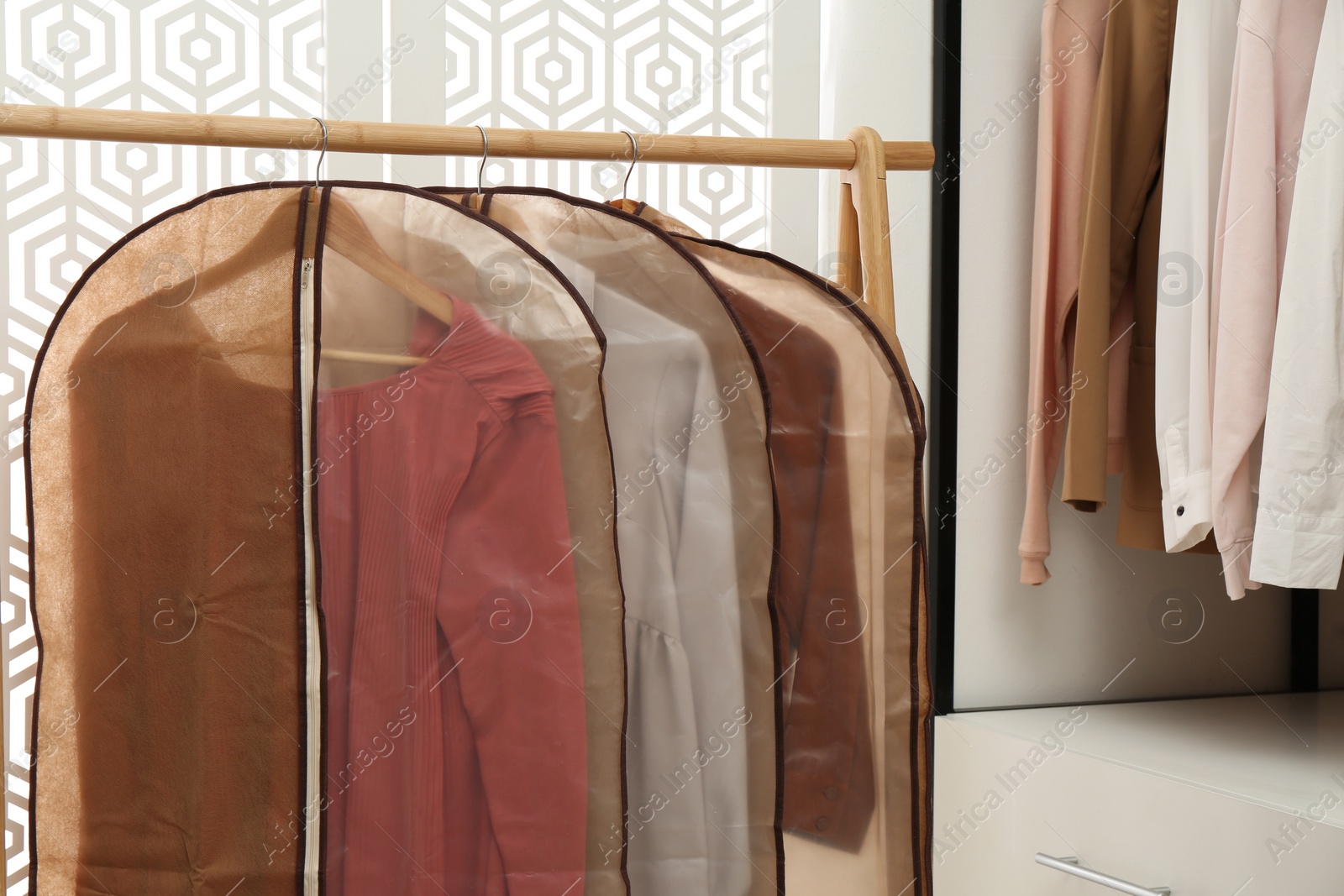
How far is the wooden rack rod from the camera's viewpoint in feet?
2.94

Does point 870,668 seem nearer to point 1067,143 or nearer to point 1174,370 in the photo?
point 1174,370

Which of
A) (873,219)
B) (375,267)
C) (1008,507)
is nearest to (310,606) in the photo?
(375,267)

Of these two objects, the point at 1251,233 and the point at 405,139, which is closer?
the point at 405,139

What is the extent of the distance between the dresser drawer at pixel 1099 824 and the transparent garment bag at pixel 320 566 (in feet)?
2.38

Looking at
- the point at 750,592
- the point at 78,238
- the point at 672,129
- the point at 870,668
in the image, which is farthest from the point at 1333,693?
the point at 78,238

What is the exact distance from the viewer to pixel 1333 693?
1.70 meters

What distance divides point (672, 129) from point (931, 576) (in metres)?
0.78

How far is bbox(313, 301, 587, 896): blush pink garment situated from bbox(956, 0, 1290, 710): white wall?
891mm

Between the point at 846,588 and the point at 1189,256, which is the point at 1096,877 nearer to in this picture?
the point at 846,588

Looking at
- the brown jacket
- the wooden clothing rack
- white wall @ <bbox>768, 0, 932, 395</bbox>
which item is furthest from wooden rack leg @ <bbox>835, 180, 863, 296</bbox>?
the brown jacket

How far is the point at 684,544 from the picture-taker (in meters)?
0.91

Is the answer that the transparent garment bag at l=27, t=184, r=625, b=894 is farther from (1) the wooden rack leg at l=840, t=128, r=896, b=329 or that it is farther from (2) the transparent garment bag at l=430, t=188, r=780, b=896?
(1) the wooden rack leg at l=840, t=128, r=896, b=329

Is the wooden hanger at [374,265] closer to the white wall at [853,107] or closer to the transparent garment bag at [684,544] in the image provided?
the transparent garment bag at [684,544]

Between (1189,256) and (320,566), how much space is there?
1.05 metres
